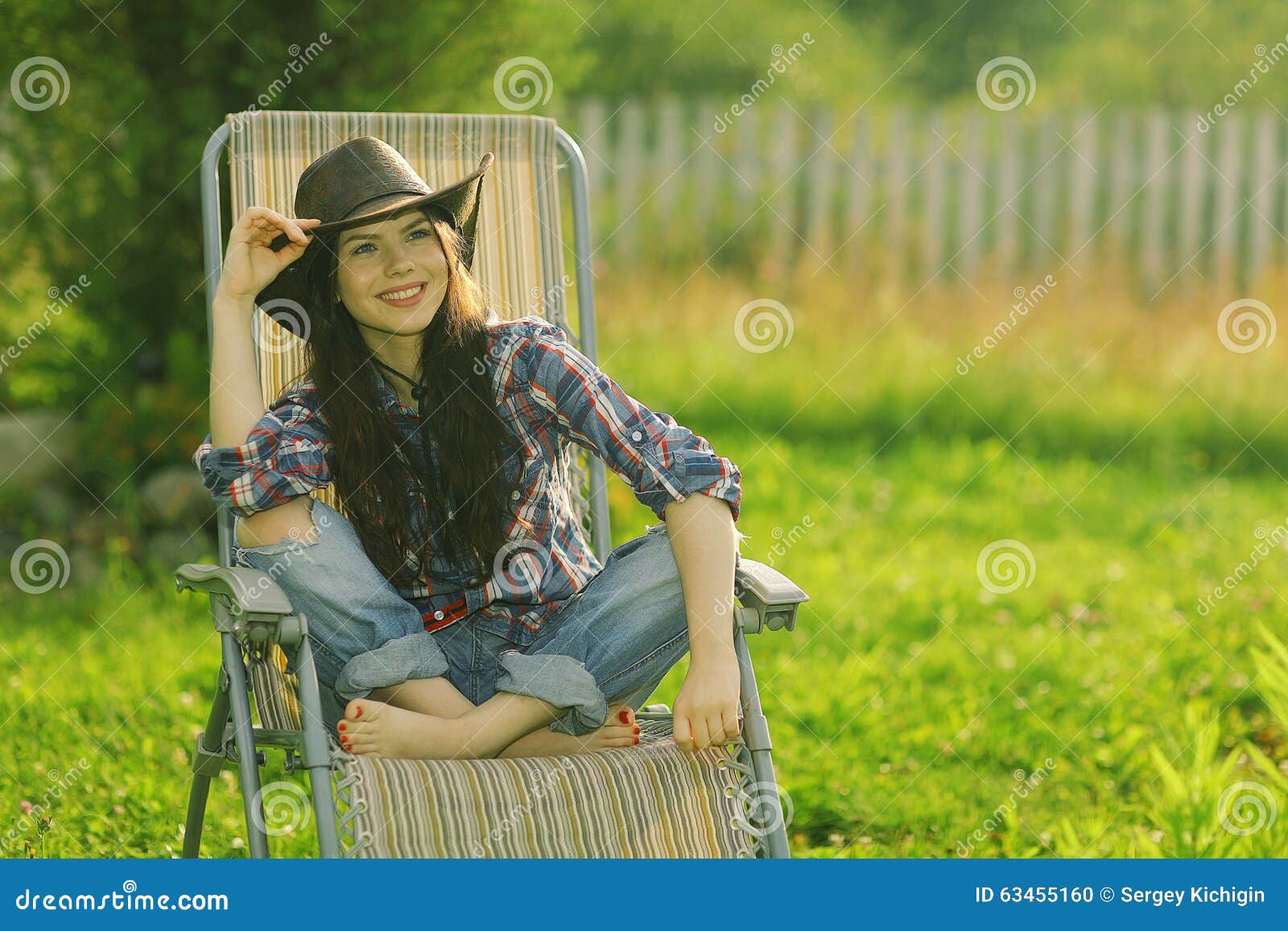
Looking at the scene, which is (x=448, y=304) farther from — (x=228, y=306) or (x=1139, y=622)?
(x=1139, y=622)

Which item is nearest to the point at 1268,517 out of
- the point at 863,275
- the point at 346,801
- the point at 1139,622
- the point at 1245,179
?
the point at 1139,622

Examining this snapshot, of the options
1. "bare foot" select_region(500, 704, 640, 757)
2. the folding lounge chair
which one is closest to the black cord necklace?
the folding lounge chair

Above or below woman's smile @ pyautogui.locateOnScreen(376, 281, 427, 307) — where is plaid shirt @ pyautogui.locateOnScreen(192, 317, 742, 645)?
below

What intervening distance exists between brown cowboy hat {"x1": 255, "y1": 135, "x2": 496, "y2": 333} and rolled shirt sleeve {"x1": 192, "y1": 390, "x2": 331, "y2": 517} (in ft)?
0.83

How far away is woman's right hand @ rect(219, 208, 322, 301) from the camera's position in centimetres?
235

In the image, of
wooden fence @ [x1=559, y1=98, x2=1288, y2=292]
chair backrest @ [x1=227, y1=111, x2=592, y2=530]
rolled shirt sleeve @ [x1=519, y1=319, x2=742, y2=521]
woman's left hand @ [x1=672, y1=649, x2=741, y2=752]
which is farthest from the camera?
wooden fence @ [x1=559, y1=98, x2=1288, y2=292]

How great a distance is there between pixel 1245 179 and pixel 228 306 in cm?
726

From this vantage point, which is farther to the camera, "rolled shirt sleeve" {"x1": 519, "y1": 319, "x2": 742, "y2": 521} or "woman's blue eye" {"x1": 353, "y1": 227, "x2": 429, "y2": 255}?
"woman's blue eye" {"x1": 353, "y1": 227, "x2": 429, "y2": 255}

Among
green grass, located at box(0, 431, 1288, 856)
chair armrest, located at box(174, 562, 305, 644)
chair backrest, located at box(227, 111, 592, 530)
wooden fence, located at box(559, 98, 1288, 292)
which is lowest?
green grass, located at box(0, 431, 1288, 856)

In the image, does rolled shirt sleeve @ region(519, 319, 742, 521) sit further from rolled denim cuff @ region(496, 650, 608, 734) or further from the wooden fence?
the wooden fence

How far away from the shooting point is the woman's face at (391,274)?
2.36m

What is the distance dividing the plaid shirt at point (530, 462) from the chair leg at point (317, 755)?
1.00 feet

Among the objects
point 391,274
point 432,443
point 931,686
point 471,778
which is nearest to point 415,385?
point 432,443

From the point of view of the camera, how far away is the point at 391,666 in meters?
2.15
